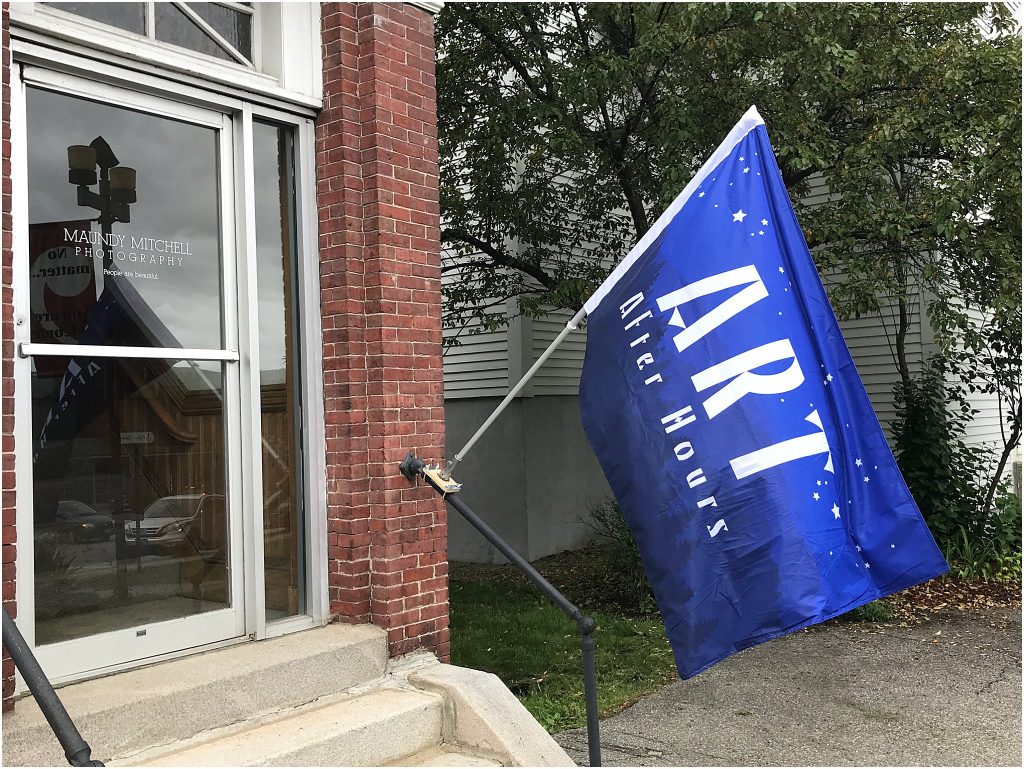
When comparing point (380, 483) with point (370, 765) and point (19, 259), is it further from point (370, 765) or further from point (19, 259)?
point (19, 259)

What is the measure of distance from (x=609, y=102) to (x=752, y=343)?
19.9 ft

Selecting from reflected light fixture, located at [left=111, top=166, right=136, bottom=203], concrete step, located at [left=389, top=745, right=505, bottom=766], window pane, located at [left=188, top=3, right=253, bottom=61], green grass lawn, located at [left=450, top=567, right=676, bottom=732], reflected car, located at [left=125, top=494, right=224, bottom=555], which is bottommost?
green grass lawn, located at [left=450, top=567, right=676, bottom=732]

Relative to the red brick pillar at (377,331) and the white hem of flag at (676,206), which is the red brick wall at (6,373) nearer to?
the red brick pillar at (377,331)

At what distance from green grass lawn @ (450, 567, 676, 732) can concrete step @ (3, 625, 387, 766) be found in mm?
1642

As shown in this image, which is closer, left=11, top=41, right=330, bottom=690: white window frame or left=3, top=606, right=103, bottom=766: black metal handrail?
left=3, top=606, right=103, bottom=766: black metal handrail

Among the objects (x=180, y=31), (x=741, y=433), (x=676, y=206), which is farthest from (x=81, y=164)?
(x=741, y=433)

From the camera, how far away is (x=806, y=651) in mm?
7711

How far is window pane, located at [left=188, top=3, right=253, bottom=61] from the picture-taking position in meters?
5.10

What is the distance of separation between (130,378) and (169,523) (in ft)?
2.44

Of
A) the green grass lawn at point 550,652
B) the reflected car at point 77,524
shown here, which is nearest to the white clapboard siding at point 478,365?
the green grass lawn at point 550,652

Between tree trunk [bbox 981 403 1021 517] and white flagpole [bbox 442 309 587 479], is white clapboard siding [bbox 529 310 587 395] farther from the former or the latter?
white flagpole [bbox 442 309 587 479]

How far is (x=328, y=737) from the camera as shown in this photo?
427cm

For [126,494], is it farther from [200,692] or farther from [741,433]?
[741,433]

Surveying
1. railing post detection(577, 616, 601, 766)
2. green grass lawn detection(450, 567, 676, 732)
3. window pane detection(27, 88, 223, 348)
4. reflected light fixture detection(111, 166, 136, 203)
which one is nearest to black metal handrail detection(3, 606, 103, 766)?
window pane detection(27, 88, 223, 348)
